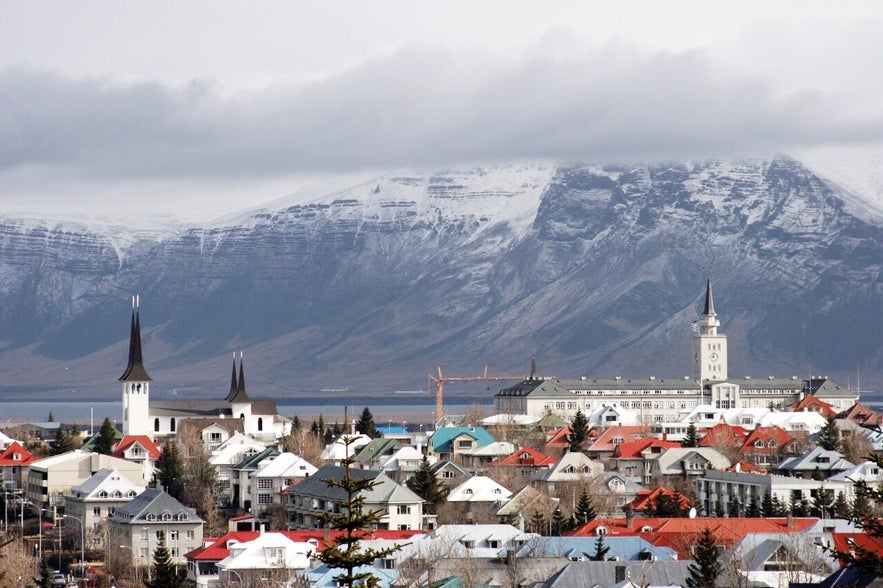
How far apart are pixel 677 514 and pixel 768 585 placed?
113ft

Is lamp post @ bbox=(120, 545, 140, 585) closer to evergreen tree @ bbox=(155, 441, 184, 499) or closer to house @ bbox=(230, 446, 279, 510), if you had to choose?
evergreen tree @ bbox=(155, 441, 184, 499)

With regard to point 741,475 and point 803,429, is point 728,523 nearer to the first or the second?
point 741,475

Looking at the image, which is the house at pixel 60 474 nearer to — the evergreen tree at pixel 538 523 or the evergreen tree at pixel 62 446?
the evergreen tree at pixel 62 446

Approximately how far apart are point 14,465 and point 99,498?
26.7 meters

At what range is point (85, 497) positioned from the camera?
12775cm

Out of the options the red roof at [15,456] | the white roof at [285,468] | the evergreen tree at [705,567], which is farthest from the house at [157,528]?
the red roof at [15,456]

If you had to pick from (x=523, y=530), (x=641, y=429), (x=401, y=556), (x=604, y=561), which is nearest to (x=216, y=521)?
(x=523, y=530)

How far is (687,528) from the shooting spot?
338 feet

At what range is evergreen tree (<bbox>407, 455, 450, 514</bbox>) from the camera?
126 meters

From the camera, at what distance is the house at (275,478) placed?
134 metres

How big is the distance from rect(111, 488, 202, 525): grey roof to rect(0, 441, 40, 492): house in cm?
2878

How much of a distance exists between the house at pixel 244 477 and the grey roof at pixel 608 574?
53.0 meters

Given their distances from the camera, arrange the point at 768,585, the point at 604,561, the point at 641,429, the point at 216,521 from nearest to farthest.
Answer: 1. the point at 768,585
2. the point at 604,561
3. the point at 216,521
4. the point at 641,429

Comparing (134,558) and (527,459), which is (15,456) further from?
(134,558)
